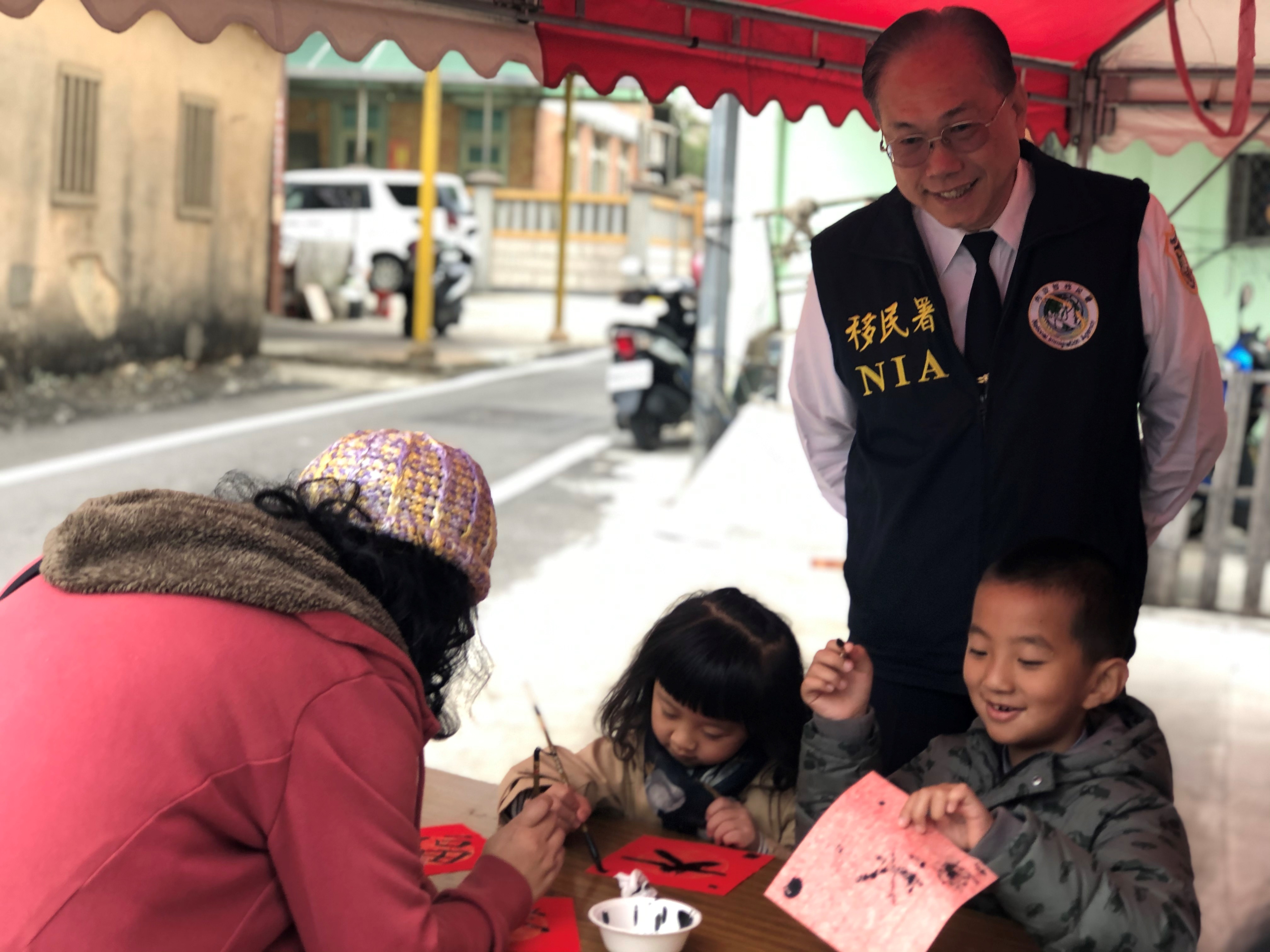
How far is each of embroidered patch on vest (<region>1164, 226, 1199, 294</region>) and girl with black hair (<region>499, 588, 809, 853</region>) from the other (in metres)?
0.89

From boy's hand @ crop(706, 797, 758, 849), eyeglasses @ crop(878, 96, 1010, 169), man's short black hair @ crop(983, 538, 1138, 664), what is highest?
eyeglasses @ crop(878, 96, 1010, 169)

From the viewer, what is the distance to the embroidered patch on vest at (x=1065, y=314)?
6.55 ft

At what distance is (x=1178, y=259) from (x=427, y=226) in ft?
40.8

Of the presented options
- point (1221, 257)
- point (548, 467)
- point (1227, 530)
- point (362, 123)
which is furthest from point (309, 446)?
point (362, 123)

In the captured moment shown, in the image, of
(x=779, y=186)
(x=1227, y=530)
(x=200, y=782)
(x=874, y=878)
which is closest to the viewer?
(x=200, y=782)

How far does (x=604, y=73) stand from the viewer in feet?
9.43

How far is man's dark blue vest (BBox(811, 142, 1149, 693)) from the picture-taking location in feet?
6.50

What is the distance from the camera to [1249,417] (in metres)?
7.15

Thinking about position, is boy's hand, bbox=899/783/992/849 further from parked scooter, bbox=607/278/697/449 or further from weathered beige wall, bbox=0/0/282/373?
weathered beige wall, bbox=0/0/282/373

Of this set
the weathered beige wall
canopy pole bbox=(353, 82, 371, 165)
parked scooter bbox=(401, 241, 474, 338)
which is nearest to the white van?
parked scooter bbox=(401, 241, 474, 338)

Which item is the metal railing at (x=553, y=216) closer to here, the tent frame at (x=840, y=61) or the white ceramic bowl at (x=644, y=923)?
the tent frame at (x=840, y=61)

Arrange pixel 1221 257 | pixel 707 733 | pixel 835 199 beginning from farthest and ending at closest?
pixel 1221 257 → pixel 835 199 → pixel 707 733

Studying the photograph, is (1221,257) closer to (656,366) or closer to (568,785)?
(656,366)

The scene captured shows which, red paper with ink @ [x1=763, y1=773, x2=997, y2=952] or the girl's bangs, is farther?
the girl's bangs
